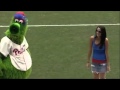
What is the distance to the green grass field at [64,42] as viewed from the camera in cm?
916

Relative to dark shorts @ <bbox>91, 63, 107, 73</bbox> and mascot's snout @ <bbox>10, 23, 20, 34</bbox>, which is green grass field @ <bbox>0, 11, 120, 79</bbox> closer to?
dark shorts @ <bbox>91, 63, 107, 73</bbox>

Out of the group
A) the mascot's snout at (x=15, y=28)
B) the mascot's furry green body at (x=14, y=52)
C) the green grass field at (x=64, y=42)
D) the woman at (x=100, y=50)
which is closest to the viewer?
the mascot's snout at (x=15, y=28)

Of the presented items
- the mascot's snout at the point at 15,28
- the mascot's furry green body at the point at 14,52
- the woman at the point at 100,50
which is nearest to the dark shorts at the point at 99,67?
the woman at the point at 100,50

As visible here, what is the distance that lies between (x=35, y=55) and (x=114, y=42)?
2.39 metres

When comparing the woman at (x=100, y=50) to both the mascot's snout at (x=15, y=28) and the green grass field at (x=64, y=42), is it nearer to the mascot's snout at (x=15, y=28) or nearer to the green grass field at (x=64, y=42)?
the green grass field at (x=64, y=42)

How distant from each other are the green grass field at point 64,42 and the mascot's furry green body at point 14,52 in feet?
7.58

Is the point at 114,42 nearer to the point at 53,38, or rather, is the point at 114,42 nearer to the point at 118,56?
the point at 118,56

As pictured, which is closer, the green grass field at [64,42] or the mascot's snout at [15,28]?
the mascot's snout at [15,28]

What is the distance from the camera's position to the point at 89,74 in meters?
9.02

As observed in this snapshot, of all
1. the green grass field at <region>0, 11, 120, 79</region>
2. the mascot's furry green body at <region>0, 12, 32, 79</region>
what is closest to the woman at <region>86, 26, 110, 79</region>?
the green grass field at <region>0, 11, 120, 79</region>

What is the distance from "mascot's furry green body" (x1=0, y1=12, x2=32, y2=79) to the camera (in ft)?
21.0

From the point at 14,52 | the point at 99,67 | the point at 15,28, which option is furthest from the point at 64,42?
the point at 15,28

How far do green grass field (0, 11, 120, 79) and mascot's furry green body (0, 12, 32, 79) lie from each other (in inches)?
91.0

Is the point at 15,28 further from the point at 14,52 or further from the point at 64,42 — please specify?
the point at 64,42
